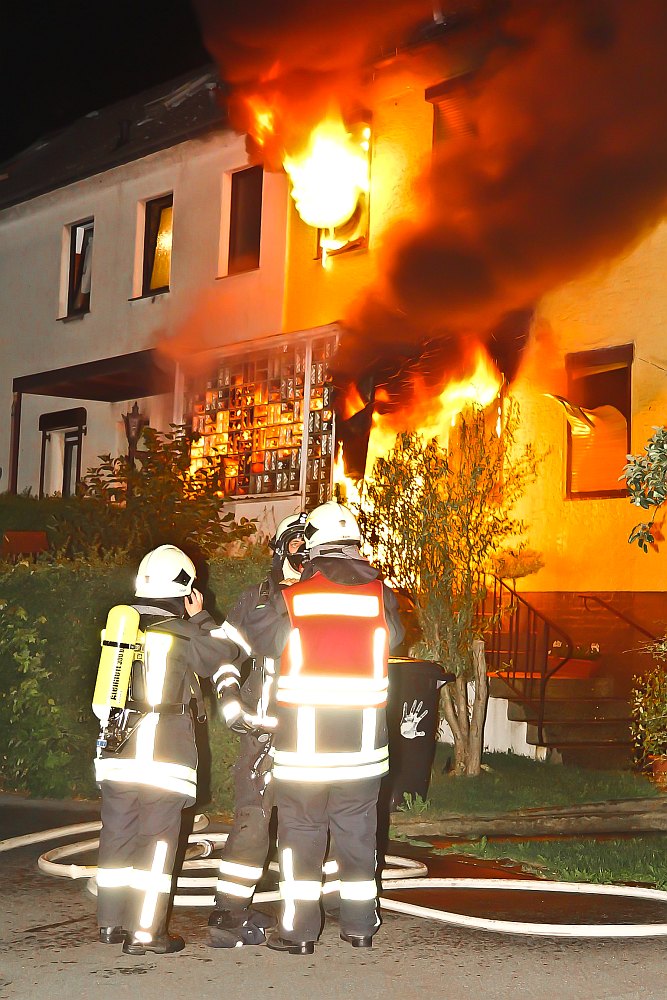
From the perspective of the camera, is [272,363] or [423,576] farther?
[272,363]

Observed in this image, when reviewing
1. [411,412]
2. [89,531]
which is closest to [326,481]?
[411,412]

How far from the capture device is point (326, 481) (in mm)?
14781

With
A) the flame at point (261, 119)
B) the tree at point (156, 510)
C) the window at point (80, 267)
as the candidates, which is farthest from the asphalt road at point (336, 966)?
the window at point (80, 267)

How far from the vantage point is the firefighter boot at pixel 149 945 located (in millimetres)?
5285

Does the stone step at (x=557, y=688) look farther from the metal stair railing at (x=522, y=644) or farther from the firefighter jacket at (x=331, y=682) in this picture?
the firefighter jacket at (x=331, y=682)

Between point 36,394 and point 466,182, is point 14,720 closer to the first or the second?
point 466,182

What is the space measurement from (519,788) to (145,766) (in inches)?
196

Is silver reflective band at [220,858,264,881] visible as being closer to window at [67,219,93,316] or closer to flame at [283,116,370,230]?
flame at [283,116,370,230]

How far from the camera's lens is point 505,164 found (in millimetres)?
13305

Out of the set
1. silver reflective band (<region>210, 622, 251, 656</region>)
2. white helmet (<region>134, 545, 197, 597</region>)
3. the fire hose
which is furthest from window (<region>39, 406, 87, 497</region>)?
silver reflective band (<region>210, 622, 251, 656</region>)

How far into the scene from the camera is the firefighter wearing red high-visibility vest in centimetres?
532

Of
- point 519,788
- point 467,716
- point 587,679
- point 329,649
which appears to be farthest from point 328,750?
point 587,679

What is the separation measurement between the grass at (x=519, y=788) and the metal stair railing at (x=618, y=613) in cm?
141

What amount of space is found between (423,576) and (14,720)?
3392 millimetres
